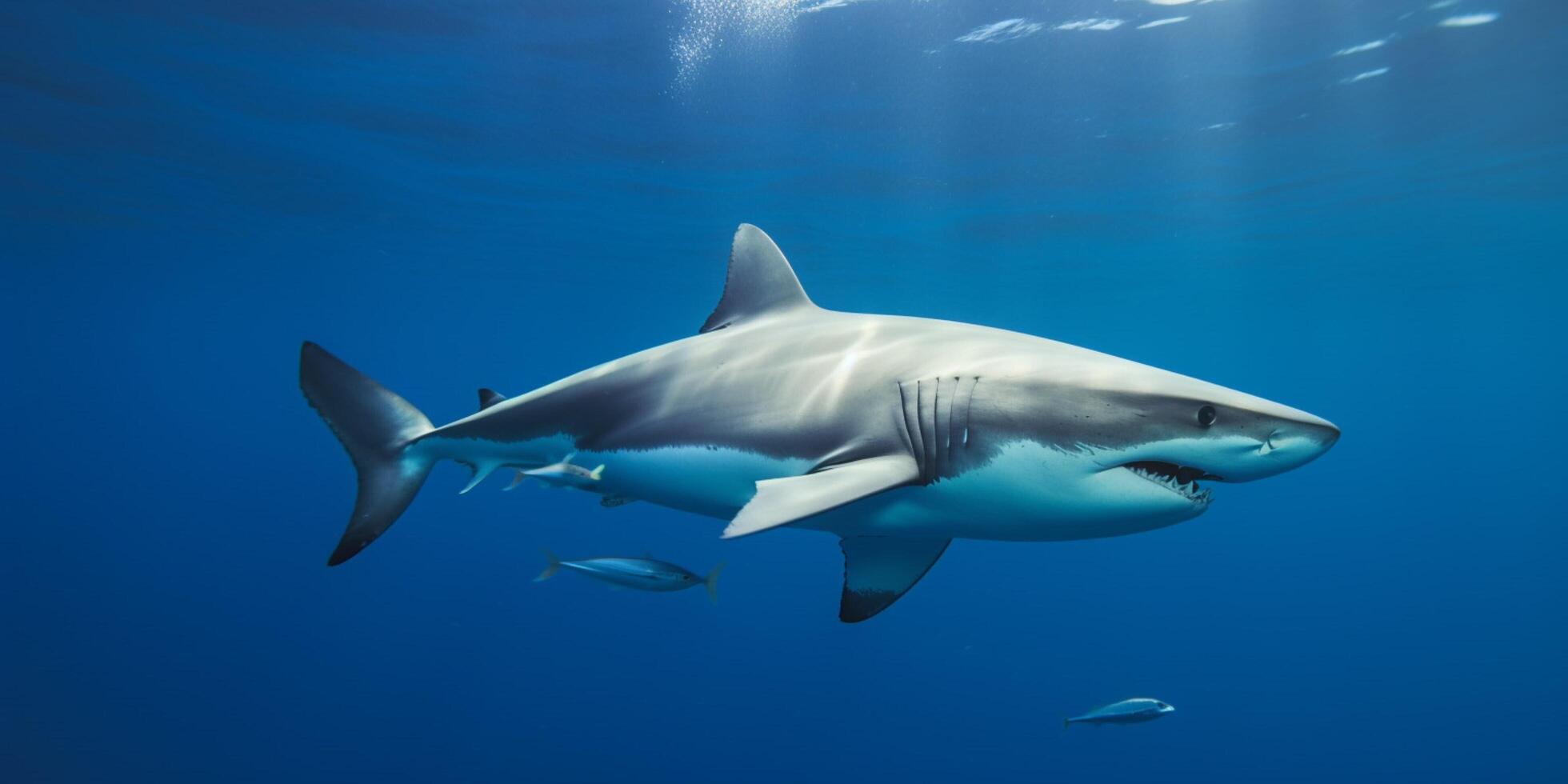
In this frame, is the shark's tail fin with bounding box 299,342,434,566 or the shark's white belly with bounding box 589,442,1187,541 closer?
the shark's white belly with bounding box 589,442,1187,541

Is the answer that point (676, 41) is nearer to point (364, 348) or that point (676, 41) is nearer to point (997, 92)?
point (997, 92)

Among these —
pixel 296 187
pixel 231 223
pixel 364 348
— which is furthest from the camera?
pixel 364 348

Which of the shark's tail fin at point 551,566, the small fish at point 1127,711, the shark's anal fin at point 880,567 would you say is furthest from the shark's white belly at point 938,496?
the small fish at point 1127,711

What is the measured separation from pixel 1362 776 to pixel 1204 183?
638 inches

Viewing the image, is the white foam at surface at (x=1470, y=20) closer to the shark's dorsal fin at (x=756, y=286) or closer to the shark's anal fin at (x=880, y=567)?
the shark's dorsal fin at (x=756, y=286)

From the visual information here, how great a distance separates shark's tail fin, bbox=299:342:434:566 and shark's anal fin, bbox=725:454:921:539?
285 cm

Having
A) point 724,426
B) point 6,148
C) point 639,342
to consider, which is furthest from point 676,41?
point 639,342

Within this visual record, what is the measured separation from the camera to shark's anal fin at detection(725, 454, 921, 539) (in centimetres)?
240

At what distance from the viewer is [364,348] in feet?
201

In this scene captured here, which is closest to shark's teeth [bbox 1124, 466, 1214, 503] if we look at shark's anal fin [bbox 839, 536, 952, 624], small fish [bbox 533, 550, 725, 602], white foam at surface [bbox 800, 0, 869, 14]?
shark's anal fin [bbox 839, 536, 952, 624]

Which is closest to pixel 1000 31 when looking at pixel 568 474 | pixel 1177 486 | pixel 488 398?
pixel 488 398

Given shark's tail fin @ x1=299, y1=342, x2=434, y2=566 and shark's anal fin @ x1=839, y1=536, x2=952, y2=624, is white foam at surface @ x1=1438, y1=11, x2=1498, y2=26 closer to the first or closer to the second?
shark's anal fin @ x1=839, y1=536, x2=952, y2=624

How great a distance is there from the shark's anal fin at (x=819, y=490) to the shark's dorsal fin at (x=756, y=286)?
1.90m

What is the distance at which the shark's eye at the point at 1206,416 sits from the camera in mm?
2455
